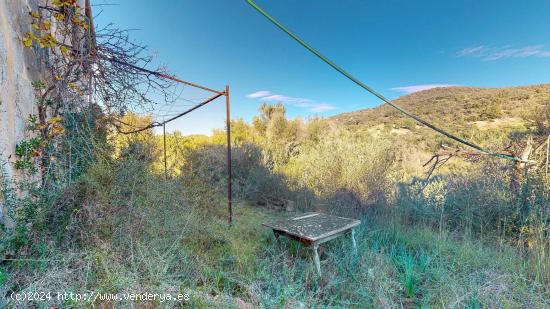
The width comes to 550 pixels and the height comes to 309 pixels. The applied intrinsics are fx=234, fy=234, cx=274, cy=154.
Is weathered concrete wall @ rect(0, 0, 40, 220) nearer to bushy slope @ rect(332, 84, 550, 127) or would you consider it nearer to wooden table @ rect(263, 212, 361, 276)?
wooden table @ rect(263, 212, 361, 276)

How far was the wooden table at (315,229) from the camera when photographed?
8.77ft

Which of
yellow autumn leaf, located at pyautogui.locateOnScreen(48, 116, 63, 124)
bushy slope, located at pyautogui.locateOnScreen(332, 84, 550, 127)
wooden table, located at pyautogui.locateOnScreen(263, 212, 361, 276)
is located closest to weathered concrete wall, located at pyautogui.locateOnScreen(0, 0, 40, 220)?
yellow autumn leaf, located at pyautogui.locateOnScreen(48, 116, 63, 124)

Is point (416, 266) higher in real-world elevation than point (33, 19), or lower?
lower

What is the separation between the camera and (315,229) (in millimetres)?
2943

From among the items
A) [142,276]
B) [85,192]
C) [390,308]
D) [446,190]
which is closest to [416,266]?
[390,308]

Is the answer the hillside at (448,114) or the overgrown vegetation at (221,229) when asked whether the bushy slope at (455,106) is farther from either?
the overgrown vegetation at (221,229)

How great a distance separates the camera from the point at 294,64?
29.4 feet

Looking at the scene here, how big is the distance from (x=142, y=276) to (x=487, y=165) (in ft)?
16.5

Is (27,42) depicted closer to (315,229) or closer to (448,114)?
(315,229)

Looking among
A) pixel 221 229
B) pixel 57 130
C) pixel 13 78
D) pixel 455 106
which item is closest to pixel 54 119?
pixel 57 130

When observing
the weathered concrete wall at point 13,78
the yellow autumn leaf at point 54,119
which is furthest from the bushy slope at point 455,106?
the weathered concrete wall at point 13,78

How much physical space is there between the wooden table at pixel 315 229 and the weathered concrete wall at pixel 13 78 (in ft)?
8.59

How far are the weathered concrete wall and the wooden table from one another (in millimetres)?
2618

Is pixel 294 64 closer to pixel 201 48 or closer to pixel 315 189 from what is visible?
pixel 201 48
